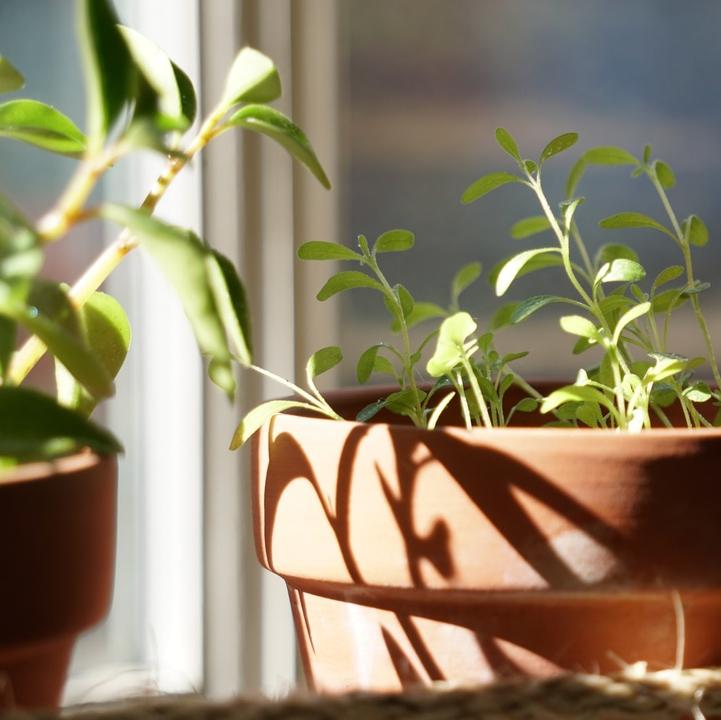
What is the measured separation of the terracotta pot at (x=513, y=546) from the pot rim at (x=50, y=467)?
0.43ft

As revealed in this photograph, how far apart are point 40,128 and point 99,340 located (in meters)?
0.11

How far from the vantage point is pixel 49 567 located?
438mm

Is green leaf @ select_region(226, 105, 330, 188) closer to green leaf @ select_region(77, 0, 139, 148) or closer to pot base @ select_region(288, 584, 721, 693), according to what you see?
green leaf @ select_region(77, 0, 139, 148)

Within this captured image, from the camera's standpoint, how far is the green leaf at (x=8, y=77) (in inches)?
21.5

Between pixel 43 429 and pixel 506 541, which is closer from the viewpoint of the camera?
pixel 43 429

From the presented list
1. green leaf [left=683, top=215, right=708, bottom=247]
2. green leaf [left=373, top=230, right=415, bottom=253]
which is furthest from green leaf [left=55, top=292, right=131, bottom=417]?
green leaf [left=683, top=215, right=708, bottom=247]

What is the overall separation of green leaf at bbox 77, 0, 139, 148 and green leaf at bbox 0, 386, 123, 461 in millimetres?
105

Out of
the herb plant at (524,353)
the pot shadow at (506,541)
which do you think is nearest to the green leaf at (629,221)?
the herb plant at (524,353)

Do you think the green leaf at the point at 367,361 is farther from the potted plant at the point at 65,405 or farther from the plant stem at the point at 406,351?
the potted plant at the point at 65,405

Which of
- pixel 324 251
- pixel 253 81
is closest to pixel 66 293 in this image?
pixel 253 81

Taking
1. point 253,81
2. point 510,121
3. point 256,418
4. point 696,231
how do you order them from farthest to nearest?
point 510,121
point 696,231
point 256,418
point 253,81

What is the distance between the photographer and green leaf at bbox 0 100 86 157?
52 centimetres

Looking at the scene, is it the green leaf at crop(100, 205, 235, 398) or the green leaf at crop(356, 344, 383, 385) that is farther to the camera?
the green leaf at crop(356, 344, 383, 385)

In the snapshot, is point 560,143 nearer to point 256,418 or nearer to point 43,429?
point 256,418
